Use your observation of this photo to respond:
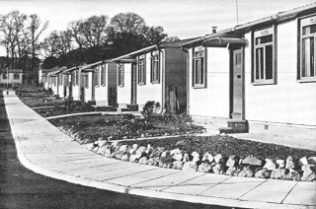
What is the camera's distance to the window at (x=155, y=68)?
20.0m

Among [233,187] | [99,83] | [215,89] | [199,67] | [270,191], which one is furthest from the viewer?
[99,83]

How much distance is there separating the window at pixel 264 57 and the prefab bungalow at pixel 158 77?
5.44 meters

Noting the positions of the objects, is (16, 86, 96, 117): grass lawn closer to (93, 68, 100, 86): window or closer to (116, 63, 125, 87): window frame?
(116, 63, 125, 87): window frame

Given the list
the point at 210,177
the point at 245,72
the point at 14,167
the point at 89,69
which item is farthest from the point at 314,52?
the point at 89,69

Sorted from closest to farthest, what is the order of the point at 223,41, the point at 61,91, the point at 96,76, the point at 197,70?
the point at 223,41
the point at 197,70
the point at 96,76
the point at 61,91

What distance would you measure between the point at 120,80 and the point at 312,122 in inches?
711

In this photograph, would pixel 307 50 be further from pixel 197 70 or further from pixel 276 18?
pixel 197 70

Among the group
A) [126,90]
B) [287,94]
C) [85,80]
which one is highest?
[85,80]

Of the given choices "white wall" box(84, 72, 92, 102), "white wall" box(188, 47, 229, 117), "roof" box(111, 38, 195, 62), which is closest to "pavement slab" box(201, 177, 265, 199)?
"white wall" box(188, 47, 229, 117)

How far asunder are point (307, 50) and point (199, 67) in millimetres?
5633

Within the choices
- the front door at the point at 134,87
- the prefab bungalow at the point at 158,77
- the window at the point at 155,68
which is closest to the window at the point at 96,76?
the prefab bungalow at the point at 158,77

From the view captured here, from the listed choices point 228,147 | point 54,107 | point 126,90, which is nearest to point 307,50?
point 228,147

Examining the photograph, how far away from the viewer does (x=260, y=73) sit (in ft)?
39.4

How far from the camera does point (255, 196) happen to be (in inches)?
241
